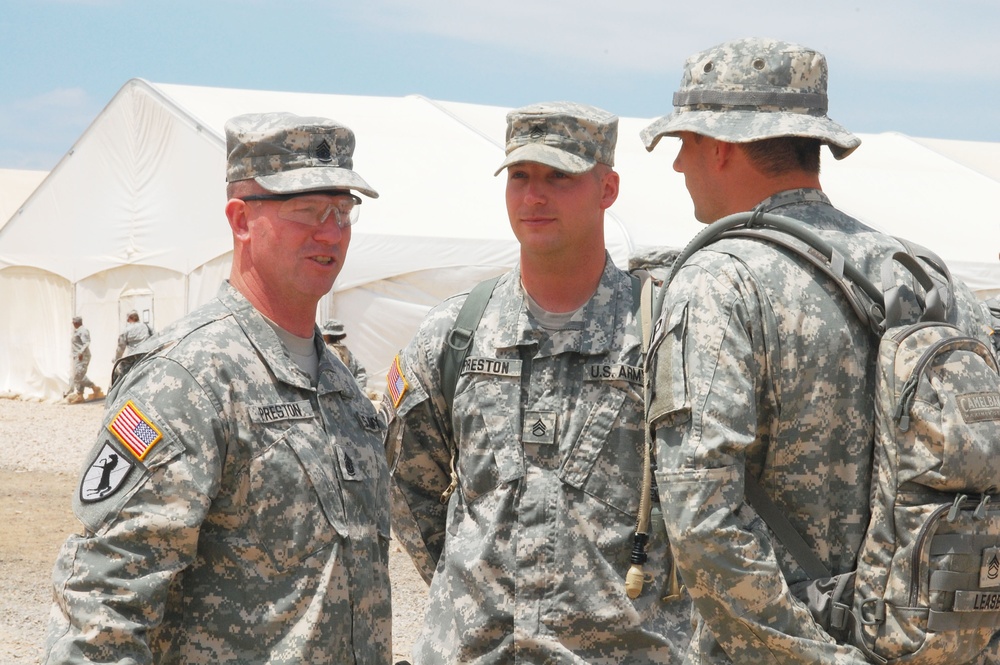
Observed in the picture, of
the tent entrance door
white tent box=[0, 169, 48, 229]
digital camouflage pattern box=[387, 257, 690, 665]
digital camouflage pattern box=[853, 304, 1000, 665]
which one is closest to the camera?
digital camouflage pattern box=[853, 304, 1000, 665]

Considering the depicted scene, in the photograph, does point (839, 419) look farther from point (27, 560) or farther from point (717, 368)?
point (27, 560)

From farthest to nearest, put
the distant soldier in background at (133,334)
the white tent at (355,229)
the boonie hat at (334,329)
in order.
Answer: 1. the white tent at (355,229)
2. the distant soldier in background at (133,334)
3. the boonie hat at (334,329)

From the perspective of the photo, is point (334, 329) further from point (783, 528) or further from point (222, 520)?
point (783, 528)

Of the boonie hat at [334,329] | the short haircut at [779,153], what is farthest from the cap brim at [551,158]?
the boonie hat at [334,329]

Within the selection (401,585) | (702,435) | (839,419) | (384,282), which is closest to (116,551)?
(702,435)

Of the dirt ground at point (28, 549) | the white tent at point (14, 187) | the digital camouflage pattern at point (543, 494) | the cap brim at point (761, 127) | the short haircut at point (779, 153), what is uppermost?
the cap brim at point (761, 127)

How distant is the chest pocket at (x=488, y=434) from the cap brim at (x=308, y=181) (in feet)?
2.84

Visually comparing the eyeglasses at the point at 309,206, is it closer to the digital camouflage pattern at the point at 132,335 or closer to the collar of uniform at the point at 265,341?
the collar of uniform at the point at 265,341

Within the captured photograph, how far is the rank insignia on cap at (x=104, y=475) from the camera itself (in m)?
2.48

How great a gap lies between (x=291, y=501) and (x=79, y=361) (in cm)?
1978

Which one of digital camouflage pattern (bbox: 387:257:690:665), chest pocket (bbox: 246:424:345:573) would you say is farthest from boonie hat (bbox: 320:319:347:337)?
chest pocket (bbox: 246:424:345:573)

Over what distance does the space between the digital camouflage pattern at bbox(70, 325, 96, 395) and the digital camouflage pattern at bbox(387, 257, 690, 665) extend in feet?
61.7

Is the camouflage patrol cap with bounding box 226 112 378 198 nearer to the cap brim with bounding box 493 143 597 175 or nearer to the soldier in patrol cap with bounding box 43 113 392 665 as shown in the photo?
the soldier in patrol cap with bounding box 43 113 392 665

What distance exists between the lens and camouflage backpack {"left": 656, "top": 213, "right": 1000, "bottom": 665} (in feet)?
7.74
